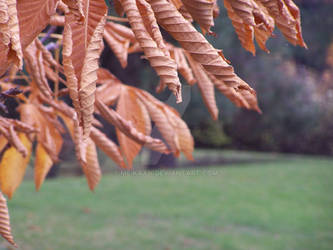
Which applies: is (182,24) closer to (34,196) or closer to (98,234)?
(98,234)

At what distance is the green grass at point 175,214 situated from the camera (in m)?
3.96

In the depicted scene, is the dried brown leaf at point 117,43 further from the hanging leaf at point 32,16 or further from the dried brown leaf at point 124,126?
the hanging leaf at point 32,16

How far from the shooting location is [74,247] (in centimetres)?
366

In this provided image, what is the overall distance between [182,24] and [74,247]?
3.45 m

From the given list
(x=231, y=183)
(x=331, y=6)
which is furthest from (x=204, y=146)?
(x=231, y=183)

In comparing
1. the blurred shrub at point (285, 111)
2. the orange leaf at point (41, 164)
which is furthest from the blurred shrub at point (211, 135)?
the orange leaf at point (41, 164)

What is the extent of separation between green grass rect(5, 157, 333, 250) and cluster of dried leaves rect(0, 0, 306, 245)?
2.73 meters

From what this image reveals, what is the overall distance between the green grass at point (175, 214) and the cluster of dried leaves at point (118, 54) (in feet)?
8.97

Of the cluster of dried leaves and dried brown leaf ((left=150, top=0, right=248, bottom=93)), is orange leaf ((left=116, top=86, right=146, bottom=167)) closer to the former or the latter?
the cluster of dried leaves

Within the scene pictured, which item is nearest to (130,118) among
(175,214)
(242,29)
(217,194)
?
(242,29)

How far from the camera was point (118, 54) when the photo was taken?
3.79 feet

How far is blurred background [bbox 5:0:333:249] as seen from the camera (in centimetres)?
409

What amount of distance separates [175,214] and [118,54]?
4221 millimetres

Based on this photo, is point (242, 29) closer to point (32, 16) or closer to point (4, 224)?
point (32, 16)
